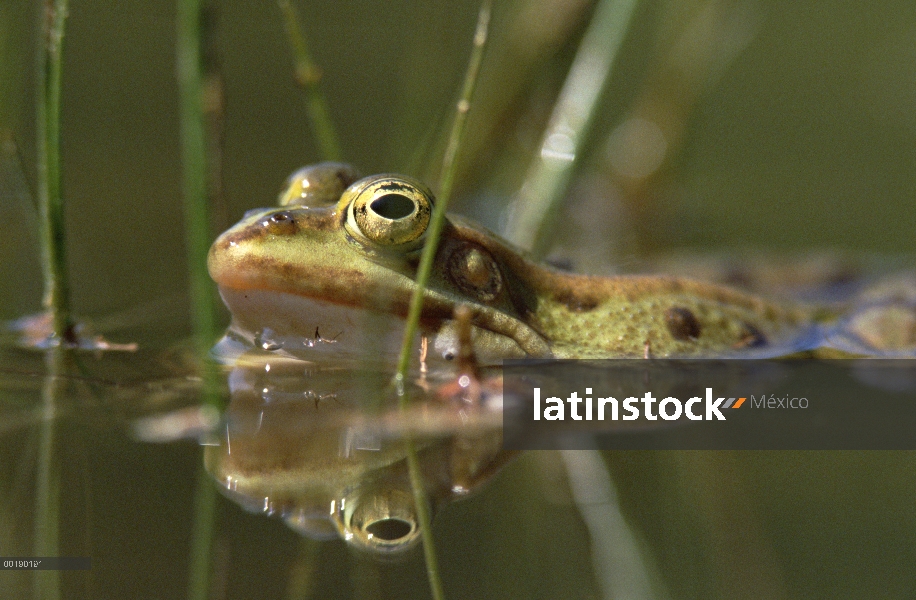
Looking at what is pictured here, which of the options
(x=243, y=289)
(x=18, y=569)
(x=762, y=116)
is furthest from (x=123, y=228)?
(x=762, y=116)

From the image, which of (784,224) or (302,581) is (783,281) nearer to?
(784,224)

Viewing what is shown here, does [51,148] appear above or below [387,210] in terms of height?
above

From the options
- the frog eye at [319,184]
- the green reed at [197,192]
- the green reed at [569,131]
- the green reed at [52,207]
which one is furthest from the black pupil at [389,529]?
→ the green reed at [569,131]

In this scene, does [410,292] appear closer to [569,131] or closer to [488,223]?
[569,131]

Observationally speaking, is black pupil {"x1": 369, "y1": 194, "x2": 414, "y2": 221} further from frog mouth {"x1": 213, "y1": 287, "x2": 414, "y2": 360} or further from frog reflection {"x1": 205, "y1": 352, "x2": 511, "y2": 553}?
frog reflection {"x1": 205, "y1": 352, "x2": 511, "y2": 553}

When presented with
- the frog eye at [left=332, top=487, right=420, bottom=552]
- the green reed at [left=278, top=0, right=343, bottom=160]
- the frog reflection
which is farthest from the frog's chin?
the green reed at [left=278, top=0, right=343, bottom=160]

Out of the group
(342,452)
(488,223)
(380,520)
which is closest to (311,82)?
(488,223)
